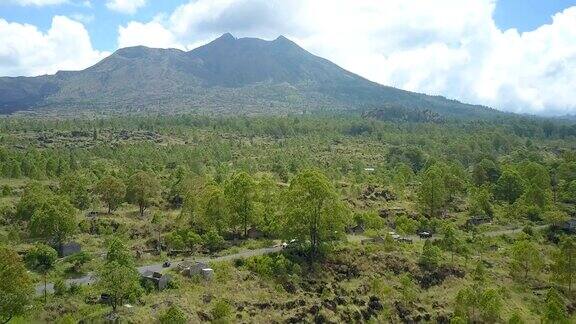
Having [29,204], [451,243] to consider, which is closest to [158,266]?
[29,204]

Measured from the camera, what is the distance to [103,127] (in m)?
184

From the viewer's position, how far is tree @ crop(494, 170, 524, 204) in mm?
87125

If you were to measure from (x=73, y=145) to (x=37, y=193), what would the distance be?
91.6m

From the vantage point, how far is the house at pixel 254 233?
5922 centimetres

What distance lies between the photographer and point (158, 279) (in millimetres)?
41562

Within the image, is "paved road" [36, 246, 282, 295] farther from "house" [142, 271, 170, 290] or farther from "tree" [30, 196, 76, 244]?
"tree" [30, 196, 76, 244]

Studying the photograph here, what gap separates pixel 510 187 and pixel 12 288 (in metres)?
78.2

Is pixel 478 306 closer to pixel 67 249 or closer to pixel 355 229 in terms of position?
pixel 355 229

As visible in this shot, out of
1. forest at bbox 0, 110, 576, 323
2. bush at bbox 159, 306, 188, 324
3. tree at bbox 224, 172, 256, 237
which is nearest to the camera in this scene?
bush at bbox 159, 306, 188, 324

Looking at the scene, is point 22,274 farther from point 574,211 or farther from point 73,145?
point 73,145

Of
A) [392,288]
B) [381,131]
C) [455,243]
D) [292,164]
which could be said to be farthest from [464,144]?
[392,288]

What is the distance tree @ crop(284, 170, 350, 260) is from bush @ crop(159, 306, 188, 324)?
18.4 meters

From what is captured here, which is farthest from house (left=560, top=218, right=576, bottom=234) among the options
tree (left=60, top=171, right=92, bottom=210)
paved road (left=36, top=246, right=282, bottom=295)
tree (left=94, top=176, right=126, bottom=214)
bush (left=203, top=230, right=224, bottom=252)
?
tree (left=60, top=171, right=92, bottom=210)

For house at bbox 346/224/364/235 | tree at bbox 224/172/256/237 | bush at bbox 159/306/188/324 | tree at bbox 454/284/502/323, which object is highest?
tree at bbox 224/172/256/237
